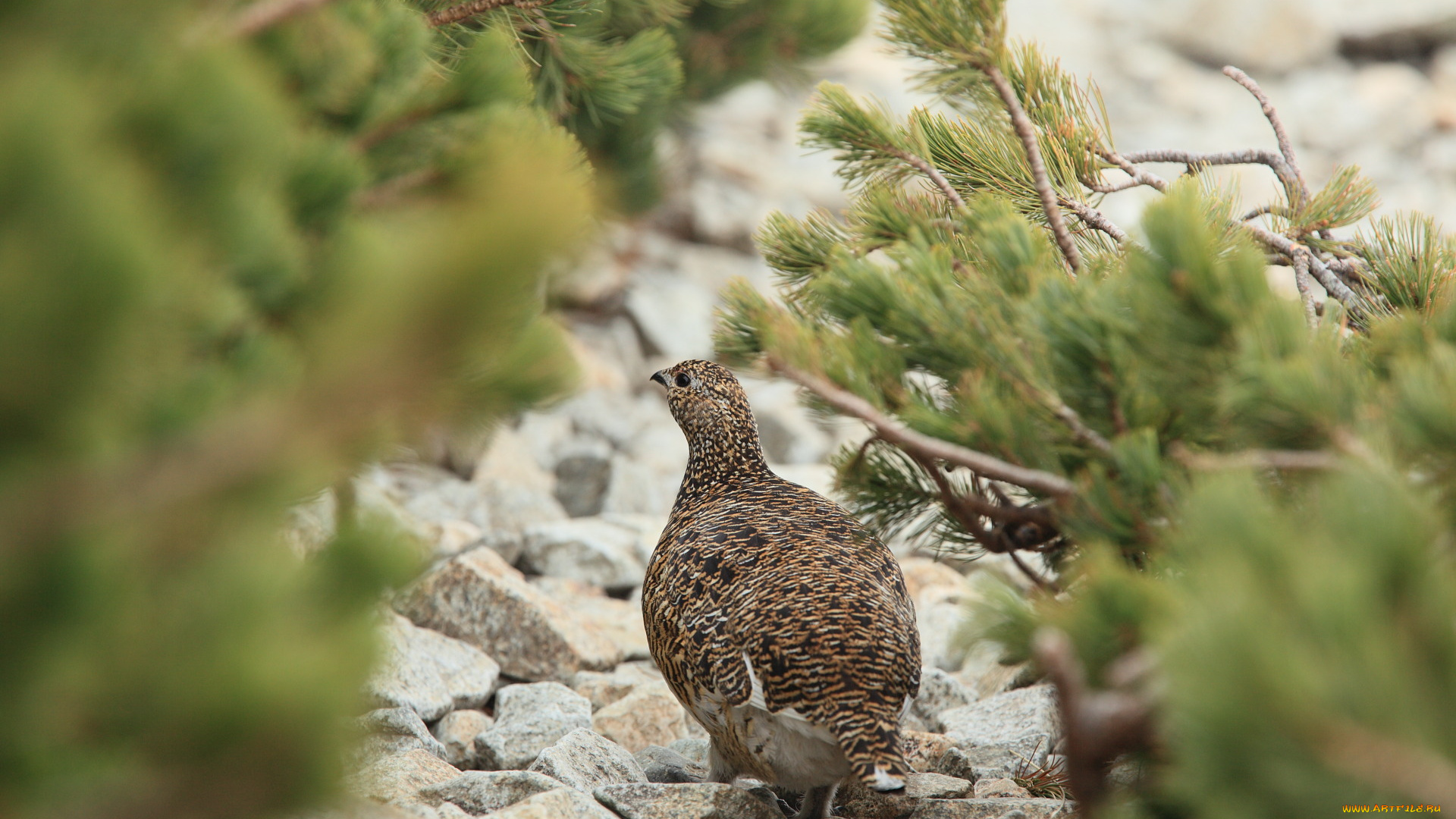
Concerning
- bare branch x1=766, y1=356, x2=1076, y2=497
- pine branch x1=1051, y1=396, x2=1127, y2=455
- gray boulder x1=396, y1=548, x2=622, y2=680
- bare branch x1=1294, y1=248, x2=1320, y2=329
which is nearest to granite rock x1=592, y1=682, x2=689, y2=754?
gray boulder x1=396, y1=548, x2=622, y2=680

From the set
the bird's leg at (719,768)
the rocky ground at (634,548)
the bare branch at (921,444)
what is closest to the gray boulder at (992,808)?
the rocky ground at (634,548)

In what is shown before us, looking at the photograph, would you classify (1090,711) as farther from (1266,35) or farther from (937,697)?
(1266,35)

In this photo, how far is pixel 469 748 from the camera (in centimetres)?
383

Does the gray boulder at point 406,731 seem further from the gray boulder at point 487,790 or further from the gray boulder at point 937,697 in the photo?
the gray boulder at point 937,697

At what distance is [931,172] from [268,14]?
203 centimetres

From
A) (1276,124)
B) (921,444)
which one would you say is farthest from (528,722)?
(1276,124)

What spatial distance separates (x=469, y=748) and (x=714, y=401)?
150 cm

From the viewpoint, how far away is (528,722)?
3.88 m

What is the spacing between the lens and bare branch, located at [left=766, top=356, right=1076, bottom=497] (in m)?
2.15

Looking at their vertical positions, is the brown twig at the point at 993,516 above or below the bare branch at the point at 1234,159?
below

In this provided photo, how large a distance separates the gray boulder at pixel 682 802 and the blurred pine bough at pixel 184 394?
67.3 inches

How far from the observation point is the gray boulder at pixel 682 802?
3047mm

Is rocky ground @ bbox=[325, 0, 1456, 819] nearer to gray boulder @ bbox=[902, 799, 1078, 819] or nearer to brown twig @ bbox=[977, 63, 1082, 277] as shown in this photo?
gray boulder @ bbox=[902, 799, 1078, 819]

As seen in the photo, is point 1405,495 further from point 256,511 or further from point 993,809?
point 993,809
